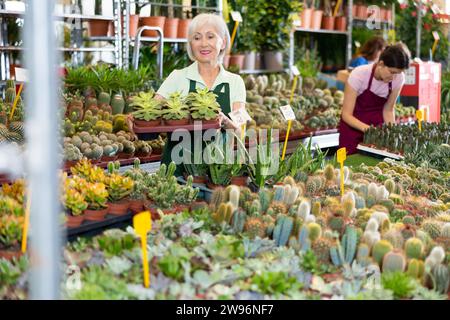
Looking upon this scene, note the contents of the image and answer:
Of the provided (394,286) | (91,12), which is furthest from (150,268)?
(91,12)

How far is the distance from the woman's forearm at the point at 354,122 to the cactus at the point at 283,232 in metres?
2.49

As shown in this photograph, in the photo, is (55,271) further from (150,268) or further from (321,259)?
(321,259)

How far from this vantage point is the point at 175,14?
6684 millimetres

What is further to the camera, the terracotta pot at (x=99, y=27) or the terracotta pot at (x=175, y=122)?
the terracotta pot at (x=99, y=27)

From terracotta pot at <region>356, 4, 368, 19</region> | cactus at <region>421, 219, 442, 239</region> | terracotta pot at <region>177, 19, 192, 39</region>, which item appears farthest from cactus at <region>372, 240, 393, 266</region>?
terracotta pot at <region>356, 4, 368, 19</region>

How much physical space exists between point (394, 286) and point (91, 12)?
4429mm

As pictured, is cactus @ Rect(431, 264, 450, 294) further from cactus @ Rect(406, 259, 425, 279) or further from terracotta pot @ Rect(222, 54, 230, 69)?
terracotta pot @ Rect(222, 54, 230, 69)

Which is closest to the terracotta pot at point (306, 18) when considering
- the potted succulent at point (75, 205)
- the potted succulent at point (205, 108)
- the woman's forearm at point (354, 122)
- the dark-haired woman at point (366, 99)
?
the dark-haired woman at point (366, 99)

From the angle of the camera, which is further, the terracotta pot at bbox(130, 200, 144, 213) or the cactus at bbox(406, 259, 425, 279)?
the terracotta pot at bbox(130, 200, 144, 213)

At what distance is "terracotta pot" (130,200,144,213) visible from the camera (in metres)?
2.39

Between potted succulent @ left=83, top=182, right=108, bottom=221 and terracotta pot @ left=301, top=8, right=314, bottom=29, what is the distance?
6.15 metres

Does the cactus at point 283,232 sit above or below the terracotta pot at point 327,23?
below

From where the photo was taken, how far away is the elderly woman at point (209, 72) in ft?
10.8

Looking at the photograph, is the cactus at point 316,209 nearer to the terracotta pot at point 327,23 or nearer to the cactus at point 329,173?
the cactus at point 329,173
